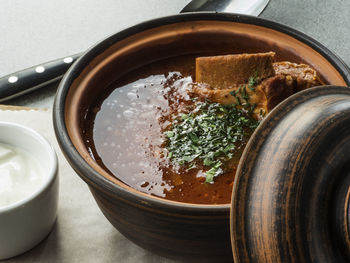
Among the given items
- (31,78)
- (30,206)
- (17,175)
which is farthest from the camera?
(31,78)

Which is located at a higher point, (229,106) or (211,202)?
(229,106)

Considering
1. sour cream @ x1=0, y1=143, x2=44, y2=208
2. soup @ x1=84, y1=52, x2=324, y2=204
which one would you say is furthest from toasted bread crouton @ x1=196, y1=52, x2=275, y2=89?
sour cream @ x1=0, y1=143, x2=44, y2=208

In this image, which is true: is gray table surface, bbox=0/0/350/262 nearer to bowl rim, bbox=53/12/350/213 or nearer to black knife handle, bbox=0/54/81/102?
black knife handle, bbox=0/54/81/102

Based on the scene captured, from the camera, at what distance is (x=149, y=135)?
1669mm

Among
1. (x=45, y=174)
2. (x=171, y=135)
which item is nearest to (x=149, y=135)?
(x=171, y=135)

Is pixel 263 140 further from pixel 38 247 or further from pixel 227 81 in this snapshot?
pixel 38 247

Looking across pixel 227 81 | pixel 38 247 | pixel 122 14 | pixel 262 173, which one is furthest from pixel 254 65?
pixel 122 14

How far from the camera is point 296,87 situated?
1.74 m

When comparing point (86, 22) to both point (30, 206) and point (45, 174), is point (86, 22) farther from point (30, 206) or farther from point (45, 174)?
point (30, 206)

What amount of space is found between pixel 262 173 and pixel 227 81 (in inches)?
28.0

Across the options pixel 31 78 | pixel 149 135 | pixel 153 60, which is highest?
pixel 153 60

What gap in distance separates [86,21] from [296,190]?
2068mm

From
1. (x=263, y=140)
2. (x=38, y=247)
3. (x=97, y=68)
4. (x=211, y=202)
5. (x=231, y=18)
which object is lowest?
(x=38, y=247)

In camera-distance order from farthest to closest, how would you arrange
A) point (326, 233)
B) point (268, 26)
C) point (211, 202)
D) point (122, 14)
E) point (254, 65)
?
point (122, 14)
point (268, 26)
point (254, 65)
point (211, 202)
point (326, 233)
